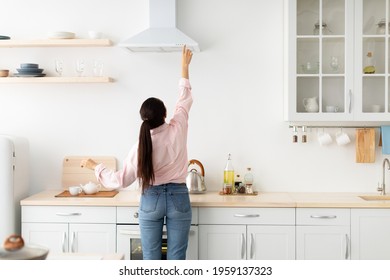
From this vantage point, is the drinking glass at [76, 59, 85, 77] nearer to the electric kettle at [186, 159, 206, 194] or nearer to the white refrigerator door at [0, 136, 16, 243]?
the white refrigerator door at [0, 136, 16, 243]

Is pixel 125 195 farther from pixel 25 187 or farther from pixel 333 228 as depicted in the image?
pixel 333 228

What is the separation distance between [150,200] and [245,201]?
0.71 meters

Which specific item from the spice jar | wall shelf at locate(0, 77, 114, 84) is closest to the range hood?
wall shelf at locate(0, 77, 114, 84)

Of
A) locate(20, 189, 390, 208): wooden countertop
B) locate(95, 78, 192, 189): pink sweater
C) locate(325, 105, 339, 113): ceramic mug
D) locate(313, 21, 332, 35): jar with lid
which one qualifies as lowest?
locate(20, 189, 390, 208): wooden countertop

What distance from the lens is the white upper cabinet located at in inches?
165

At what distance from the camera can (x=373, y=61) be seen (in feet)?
13.9

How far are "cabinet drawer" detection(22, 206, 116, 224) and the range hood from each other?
118 cm

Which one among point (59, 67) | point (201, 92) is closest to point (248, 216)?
point (201, 92)

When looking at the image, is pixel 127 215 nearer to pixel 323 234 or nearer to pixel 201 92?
pixel 201 92

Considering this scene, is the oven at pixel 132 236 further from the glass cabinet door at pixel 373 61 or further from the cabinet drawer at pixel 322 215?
the glass cabinet door at pixel 373 61

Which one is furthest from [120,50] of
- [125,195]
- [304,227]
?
[304,227]

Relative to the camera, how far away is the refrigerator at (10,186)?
4.09m

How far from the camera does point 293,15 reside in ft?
13.8

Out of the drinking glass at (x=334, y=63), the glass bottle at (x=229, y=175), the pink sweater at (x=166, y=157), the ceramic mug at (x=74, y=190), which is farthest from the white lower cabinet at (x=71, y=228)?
the drinking glass at (x=334, y=63)
